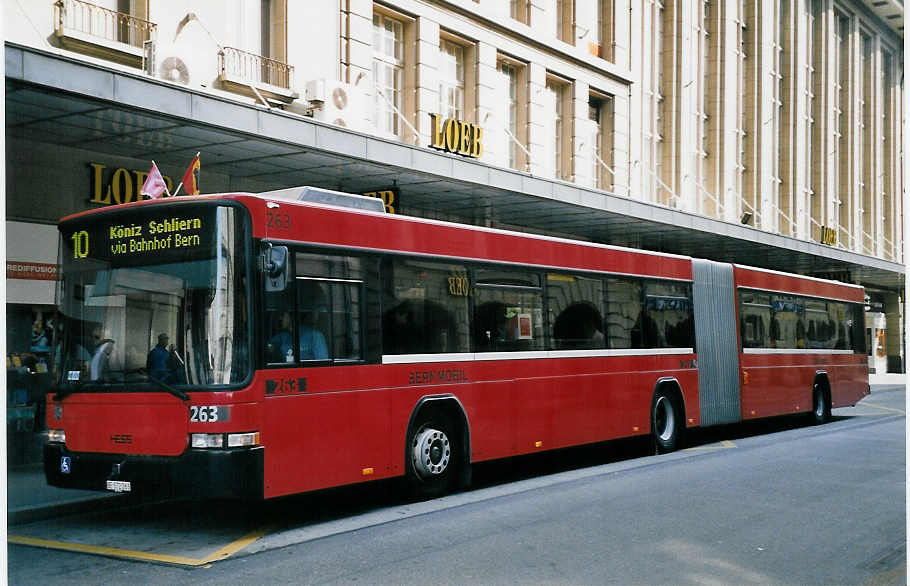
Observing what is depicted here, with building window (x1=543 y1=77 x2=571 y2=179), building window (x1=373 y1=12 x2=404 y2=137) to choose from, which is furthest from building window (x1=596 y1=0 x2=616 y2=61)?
building window (x1=373 y1=12 x2=404 y2=137)

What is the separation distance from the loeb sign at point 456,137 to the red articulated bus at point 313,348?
22.2 ft

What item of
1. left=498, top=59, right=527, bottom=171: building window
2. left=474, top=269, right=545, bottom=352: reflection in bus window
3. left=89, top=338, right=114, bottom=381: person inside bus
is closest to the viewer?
left=89, top=338, right=114, bottom=381: person inside bus

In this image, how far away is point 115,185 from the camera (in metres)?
15.6

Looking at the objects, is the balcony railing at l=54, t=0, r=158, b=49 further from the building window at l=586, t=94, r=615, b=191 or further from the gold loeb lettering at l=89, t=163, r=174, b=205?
the building window at l=586, t=94, r=615, b=191

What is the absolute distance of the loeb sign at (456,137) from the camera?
2059cm

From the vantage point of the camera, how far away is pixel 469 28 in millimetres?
23828

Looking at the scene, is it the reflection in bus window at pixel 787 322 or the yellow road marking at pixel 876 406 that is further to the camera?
the yellow road marking at pixel 876 406

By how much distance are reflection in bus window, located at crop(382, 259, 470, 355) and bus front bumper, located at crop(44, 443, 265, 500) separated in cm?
224

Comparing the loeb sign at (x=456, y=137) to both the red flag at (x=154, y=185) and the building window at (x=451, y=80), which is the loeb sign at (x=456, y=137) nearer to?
the building window at (x=451, y=80)

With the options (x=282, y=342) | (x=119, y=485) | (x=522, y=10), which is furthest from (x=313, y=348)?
(x=522, y=10)

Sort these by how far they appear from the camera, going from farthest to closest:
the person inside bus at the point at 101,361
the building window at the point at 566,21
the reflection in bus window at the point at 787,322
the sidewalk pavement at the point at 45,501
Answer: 1. the building window at the point at 566,21
2. the reflection in bus window at the point at 787,322
3. the sidewalk pavement at the point at 45,501
4. the person inside bus at the point at 101,361

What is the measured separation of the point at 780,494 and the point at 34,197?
10.5 meters

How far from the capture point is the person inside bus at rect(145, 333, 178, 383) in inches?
346

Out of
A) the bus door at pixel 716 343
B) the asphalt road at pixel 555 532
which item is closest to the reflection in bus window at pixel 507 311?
the asphalt road at pixel 555 532
